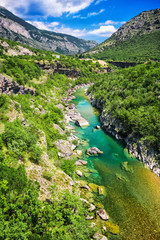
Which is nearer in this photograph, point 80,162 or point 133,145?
point 80,162

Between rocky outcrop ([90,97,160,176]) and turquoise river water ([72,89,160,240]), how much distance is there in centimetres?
142

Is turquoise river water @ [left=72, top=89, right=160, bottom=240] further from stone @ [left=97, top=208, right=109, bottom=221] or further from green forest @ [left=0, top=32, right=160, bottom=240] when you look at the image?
green forest @ [left=0, top=32, right=160, bottom=240]

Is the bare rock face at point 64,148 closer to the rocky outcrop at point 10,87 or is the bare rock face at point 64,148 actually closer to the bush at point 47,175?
the bush at point 47,175

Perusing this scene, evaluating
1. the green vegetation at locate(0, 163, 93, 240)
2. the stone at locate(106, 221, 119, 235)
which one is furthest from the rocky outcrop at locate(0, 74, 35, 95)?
the stone at locate(106, 221, 119, 235)

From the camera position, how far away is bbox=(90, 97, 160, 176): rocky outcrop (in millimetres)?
26766

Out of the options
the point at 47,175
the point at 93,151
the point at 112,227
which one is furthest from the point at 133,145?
the point at 47,175

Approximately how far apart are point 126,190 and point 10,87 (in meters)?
36.4

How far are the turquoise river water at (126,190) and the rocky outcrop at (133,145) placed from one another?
4.67 ft

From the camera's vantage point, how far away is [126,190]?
22.0m

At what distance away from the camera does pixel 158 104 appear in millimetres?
33344

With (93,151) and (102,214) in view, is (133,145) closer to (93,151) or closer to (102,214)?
(93,151)

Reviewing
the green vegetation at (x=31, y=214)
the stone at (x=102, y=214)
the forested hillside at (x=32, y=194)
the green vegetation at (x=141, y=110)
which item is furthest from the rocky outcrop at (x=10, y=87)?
the stone at (x=102, y=214)

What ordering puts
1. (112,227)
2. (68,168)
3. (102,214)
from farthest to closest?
(68,168) → (102,214) → (112,227)

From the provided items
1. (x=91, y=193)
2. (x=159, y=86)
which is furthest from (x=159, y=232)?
(x=159, y=86)
